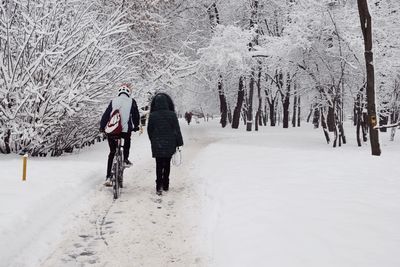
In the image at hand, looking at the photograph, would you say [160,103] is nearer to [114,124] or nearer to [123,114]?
[123,114]

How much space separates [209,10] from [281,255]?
2647 centimetres

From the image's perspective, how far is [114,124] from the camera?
7.86 metres

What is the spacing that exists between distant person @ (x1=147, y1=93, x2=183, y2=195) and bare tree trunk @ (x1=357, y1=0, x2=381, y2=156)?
706 cm

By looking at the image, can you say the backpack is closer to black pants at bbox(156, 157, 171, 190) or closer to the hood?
the hood

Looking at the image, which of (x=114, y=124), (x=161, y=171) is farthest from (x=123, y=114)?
(x=161, y=171)

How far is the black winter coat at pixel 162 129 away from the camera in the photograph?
785 centimetres

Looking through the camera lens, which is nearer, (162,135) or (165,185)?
(162,135)

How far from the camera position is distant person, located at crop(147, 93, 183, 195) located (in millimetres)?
7848

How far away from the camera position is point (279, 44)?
674 inches

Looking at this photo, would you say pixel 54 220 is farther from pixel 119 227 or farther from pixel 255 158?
pixel 255 158

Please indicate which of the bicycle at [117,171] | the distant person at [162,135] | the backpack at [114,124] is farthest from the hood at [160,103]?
the bicycle at [117,171]

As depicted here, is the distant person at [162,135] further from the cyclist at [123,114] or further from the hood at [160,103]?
the cyclist at [123,114]

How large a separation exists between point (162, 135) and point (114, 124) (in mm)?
961

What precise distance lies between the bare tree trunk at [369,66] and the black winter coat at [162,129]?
7067 millimetres
